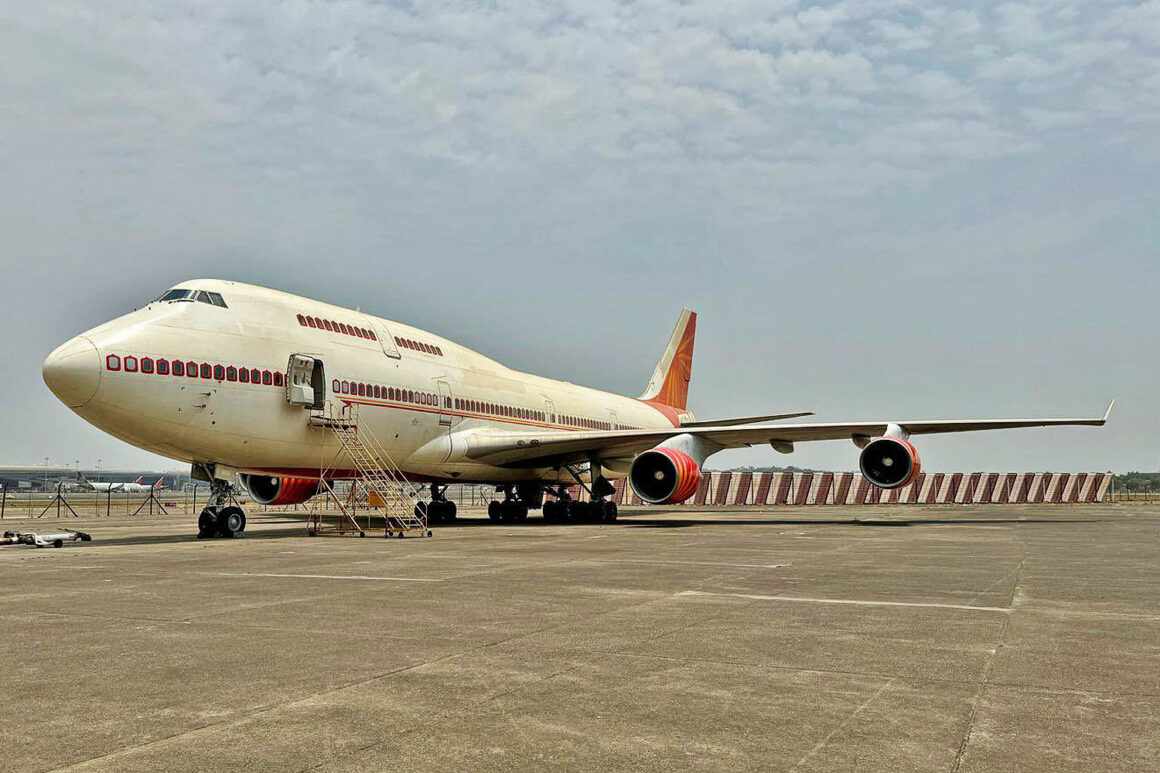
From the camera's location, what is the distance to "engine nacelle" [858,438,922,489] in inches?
998

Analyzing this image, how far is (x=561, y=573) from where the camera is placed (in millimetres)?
11539

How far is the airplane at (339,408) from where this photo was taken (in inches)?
712

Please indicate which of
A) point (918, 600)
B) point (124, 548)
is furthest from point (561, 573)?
point (124, 548)

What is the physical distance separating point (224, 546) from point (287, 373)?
5353 millimetres

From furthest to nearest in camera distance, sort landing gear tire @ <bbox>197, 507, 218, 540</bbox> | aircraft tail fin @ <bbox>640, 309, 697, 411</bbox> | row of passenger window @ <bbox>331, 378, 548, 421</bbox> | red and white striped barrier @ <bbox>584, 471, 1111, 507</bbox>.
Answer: red and white striped barrier @ <bbox>584, 471, 1111, 507</bbox> < aircraft tail fin @ <bbox>640, 309, 697, 411</bbox> < row of passenger window @ <bbox>331, 378, 548, 421</bbox> < landing gear tire @ <bbox>197, 507, 218, 540</bbox>

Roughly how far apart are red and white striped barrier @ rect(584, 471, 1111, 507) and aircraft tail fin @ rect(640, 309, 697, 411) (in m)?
10.6

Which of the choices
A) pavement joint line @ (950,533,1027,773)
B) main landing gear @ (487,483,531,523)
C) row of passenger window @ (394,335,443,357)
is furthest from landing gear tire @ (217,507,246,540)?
pavement joint line @ (950,533,1027,773)

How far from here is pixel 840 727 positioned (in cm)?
437

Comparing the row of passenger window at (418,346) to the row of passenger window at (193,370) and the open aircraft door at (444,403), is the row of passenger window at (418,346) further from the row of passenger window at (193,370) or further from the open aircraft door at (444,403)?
the row of passenger window at (193,370)

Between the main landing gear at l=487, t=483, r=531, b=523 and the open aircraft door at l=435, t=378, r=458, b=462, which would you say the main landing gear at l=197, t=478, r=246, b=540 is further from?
the main landing gear at l=487, t=483, r=531, b=523

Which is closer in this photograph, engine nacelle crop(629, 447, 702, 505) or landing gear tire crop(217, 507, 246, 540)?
landing gear tire crop(217, 507, 246, 540)

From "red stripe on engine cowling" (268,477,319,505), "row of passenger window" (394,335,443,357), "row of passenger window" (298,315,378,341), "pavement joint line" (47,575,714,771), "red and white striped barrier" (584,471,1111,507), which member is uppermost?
"row of passenger window" (298,315,378,341)

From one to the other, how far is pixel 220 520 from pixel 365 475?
353cm

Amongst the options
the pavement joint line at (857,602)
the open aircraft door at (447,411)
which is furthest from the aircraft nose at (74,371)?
the pavement joint line at (857,602)
